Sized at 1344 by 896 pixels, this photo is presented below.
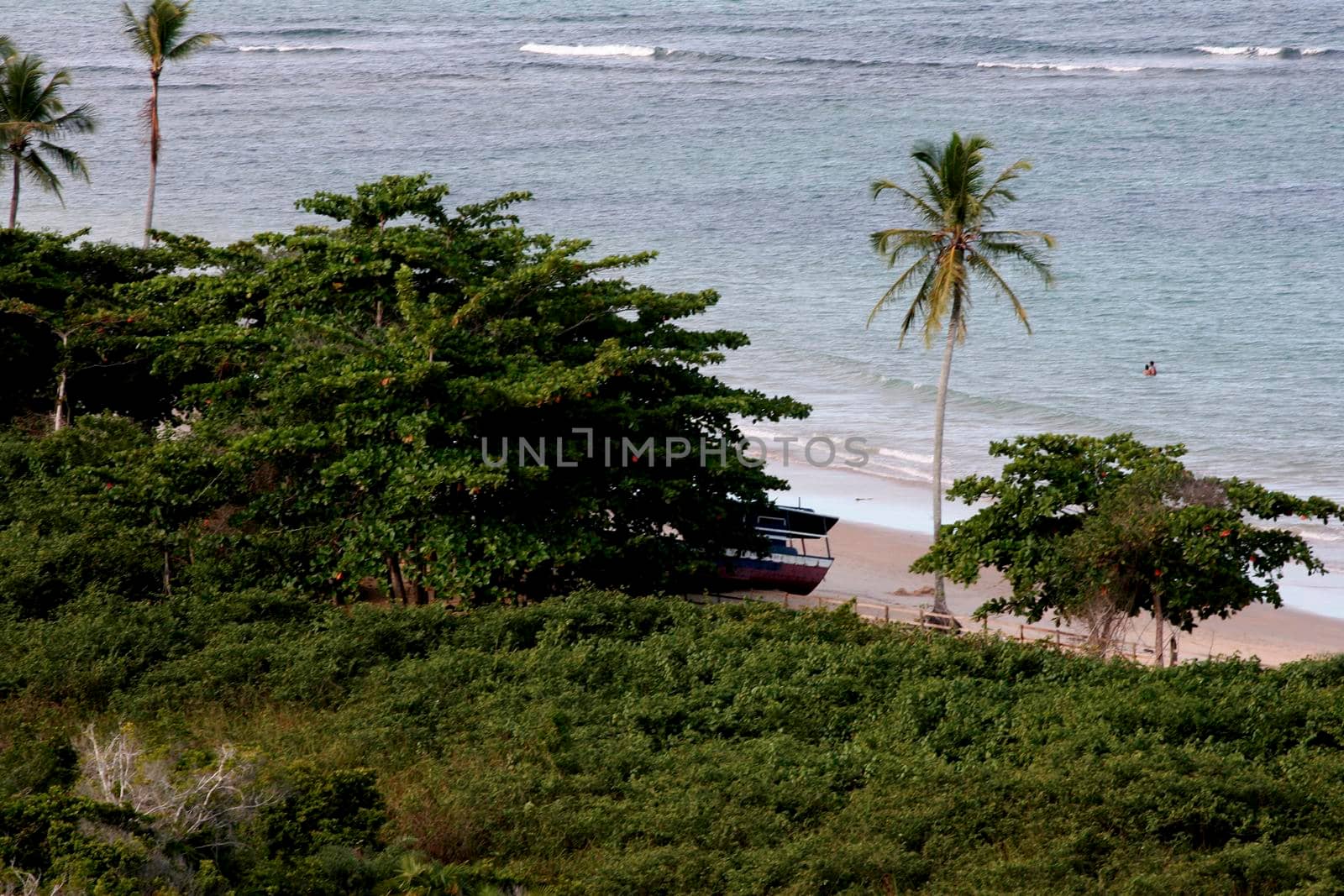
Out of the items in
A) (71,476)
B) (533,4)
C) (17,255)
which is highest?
(533,4)

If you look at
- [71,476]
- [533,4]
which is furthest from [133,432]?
[533,4]

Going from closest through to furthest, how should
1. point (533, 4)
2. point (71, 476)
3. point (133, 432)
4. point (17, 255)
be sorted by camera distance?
point (71, 476), point (133, 432), point (17, 255), point (533, 4)

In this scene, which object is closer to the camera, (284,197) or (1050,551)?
(1050,551)

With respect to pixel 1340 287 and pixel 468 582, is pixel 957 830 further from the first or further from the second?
pixel 1340 287

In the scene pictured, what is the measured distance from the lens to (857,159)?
216 ft

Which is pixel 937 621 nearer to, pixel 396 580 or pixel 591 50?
pixel 396 580

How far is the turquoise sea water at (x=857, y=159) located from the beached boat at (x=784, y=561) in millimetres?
8495

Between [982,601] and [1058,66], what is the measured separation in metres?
61.7

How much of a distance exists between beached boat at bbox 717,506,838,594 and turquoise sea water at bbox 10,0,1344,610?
334 inches

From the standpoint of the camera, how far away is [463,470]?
59.3ft

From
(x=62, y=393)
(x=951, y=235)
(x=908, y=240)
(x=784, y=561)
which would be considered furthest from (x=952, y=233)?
(x=62, y=393)

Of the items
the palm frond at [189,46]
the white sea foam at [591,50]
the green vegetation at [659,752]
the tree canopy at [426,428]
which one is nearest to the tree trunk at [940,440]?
the tree canopy at [426,428]

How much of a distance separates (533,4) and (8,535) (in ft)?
291

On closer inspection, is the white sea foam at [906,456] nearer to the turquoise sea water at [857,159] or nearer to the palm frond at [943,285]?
the turquoise sea water at [857,159]
